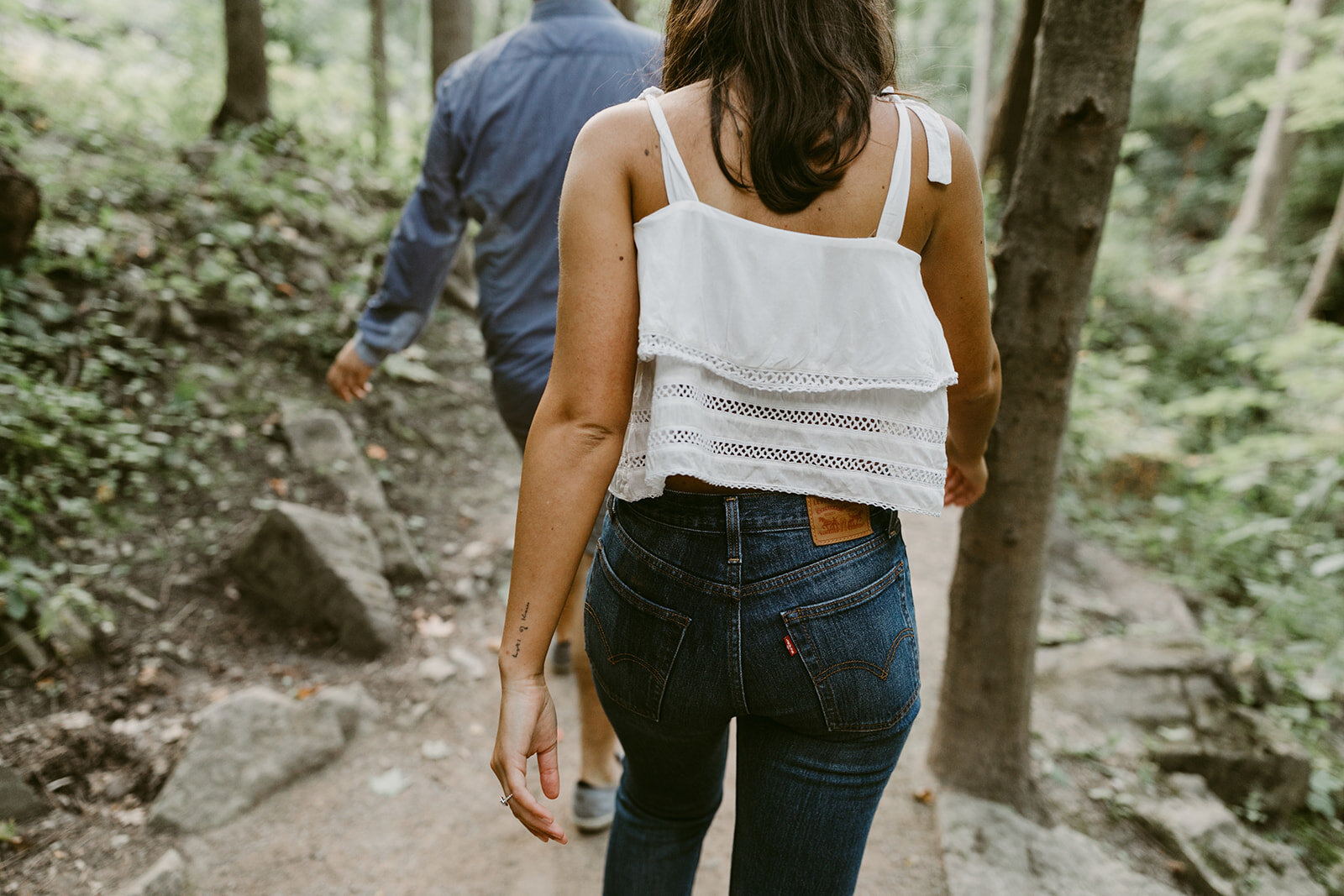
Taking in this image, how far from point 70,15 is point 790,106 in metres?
13.4

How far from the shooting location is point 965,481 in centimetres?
183

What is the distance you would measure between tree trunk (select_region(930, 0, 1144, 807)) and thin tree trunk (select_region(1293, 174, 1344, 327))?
9664 mm

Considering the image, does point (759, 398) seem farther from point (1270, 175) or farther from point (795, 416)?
point (1270, 175)

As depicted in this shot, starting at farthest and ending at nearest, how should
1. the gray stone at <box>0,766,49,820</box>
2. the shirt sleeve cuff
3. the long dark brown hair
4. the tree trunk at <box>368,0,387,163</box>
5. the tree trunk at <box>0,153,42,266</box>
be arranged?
the tree trunk at <box>368,0,387,163</box> < the tree trunk at <box>0,153,42,266</box> < the shirt sleeve cuff < the gray stone at <box>0,766,49,820</box> < the long dark brown hair

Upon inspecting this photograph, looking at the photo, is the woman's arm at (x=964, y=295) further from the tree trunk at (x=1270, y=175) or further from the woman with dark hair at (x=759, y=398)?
the tree trunk at (x=1270, y=175)

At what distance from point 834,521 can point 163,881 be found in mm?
2295

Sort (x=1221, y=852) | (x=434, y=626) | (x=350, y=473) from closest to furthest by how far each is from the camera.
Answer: (x=1221, y=852) → (x=434, y=626) → (x=350, y=473)

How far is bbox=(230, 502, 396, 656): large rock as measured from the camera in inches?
134

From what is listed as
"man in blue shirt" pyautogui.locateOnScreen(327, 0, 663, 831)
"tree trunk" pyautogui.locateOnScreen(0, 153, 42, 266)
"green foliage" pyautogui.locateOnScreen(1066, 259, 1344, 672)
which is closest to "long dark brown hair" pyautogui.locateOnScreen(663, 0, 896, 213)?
"man in blue shirt" pyautogui.locateOnScreen(327, 0, 663, 831)

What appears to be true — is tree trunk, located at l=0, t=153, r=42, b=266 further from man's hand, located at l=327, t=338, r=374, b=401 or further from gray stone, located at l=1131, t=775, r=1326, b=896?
gray stone, located at l=1131, t=775, r=1326, b=896

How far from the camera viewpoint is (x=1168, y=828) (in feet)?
8.69

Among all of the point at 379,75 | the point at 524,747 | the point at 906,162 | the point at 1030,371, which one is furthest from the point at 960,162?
the point at 379,75

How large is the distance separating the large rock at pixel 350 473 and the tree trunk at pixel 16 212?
1.43m

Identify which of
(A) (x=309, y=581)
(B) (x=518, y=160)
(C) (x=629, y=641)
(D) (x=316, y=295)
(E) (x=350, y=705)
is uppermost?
(B) (x=518, y=160)
